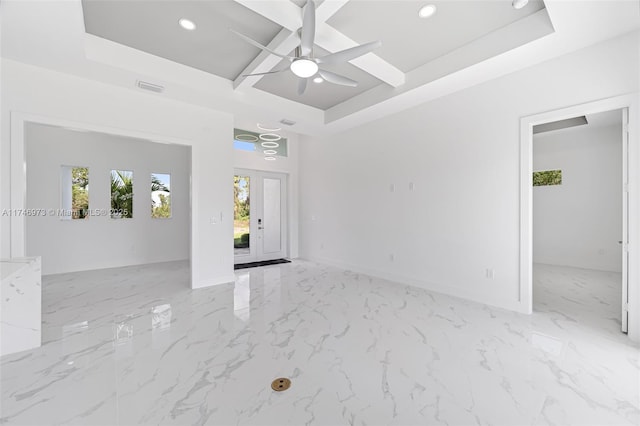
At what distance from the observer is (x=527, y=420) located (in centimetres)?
164

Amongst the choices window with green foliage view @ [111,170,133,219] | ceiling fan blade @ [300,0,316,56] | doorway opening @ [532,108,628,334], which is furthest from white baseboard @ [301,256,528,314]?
window with green foliage view @ [111,170,133,219]

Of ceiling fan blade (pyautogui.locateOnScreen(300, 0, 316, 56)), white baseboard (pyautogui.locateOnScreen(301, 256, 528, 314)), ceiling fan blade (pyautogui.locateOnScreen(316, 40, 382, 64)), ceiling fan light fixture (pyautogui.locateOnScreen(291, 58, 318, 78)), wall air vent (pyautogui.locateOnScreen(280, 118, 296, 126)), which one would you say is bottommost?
white baseboard (pyautogui.locateOnScreen(301, 256, 528, 314))

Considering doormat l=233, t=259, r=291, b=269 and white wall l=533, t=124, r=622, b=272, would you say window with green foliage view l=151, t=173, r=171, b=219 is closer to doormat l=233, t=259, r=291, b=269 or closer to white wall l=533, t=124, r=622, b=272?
doormat l=233, t=259, r=291, b=269

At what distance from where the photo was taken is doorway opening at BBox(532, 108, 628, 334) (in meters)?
5.19

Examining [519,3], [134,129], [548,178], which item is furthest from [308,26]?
[548,178]

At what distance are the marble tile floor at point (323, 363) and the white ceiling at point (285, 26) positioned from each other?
3182 mm

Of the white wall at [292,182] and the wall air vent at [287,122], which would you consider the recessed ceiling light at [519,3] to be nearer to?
the wall air vent at [287,122]

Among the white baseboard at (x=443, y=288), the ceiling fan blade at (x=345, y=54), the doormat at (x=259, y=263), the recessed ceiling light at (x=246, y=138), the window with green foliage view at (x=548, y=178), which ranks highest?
the recessed ceiling light at (x=246, y=138)

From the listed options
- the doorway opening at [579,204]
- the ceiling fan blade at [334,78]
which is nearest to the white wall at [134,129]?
the ceiling fan blade at [334,78]

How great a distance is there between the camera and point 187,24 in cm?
291

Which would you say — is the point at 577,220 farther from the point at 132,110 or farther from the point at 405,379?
the point at 132,110

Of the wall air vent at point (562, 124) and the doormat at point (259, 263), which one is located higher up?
the wall air vent at point (562, 124)

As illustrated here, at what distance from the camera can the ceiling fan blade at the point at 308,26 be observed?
2220 millimetres

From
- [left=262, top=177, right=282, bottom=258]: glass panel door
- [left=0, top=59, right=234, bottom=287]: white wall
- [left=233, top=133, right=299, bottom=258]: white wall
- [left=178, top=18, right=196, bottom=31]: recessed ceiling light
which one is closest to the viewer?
[left=178, top=18, right=196, bottom=31]: recessed ceiling light
